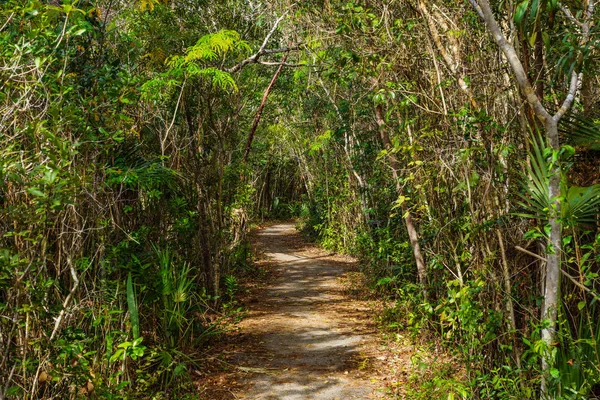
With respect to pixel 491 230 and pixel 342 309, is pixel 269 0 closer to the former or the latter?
pixel 342 309

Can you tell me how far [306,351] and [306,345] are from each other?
→ 25 centimetres

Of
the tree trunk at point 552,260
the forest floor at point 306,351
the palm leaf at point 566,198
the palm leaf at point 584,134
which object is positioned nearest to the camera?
the palm leaf at point 566,198

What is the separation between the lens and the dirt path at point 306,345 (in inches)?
232

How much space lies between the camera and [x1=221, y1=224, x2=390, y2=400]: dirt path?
589 centimetres

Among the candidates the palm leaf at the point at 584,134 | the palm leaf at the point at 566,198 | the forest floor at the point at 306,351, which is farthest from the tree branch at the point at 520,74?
the forest floor at the point at 306,351

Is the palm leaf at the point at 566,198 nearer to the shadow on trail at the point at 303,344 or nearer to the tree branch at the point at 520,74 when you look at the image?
the tree branch at the point at 520,74

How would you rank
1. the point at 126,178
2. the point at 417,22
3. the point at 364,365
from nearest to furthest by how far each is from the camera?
the point at 126,178 < the point at 417,22 < the point at 364,365

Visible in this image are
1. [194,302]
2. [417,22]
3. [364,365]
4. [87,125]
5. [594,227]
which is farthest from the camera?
[194,302]

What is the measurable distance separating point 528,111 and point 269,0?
20.9ft

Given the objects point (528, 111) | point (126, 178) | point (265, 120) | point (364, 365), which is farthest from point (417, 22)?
point (265, 120)

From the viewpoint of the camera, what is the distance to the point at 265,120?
53.5ft

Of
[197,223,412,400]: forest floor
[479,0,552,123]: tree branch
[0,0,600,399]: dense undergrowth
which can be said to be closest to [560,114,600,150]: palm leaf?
[0,0,600,399]: dense undergrowth

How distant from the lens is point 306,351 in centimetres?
709

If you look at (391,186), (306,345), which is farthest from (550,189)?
(391,186)
